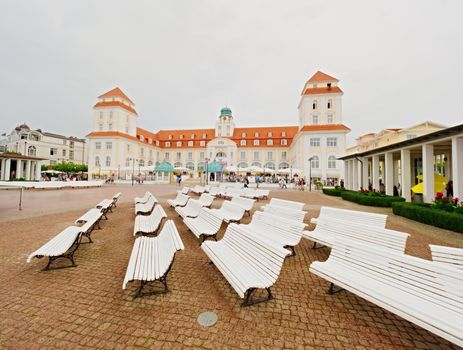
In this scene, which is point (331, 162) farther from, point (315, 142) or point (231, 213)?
point (231, 213)

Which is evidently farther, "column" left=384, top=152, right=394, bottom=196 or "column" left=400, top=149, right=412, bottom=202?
"column" left=384, top=152, right=394, bottom=196

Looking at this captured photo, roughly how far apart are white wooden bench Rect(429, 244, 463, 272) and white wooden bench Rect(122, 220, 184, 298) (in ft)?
11.7

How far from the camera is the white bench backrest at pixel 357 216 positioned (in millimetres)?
5186

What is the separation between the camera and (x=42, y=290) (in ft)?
11.1

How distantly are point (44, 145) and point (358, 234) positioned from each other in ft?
265

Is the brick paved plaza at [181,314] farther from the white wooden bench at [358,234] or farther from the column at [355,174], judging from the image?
the column at [355,174]

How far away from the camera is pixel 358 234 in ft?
15.3

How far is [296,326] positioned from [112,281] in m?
3.07

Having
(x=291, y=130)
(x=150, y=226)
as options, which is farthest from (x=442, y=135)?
(x=291, y=130)

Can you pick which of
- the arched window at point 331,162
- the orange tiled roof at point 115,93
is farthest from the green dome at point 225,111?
the arched window at point 331,162

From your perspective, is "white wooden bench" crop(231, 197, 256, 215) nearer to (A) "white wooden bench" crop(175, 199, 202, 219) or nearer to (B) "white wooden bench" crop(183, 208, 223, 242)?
(A) "white wooden bench" crop(175, 199, 202, 219)

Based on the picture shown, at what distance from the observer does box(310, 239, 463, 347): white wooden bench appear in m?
2.15

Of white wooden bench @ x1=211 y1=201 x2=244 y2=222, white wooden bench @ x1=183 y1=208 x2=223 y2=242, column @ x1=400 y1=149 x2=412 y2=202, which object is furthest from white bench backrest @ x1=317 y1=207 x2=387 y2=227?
column @ x1=400 y1=149 x2=412 y2=202

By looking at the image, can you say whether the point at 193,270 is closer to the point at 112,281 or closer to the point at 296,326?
the point at 112,281
